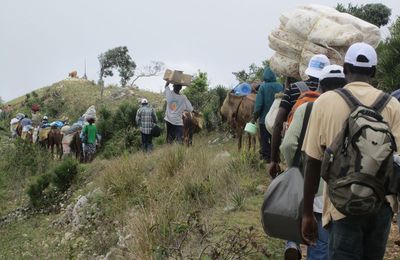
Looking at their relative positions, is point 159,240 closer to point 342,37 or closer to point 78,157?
point 342,37

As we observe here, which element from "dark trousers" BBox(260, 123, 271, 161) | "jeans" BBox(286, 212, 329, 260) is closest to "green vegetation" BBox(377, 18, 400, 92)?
"dark trousers" BBox(260, 123, 271, 161)

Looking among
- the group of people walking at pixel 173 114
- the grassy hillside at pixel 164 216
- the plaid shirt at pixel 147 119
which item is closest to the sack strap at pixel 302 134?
the grassy hillside at pixel 164 216

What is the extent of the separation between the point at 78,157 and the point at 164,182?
29.1 feet

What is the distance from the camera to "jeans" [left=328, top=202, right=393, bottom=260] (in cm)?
270

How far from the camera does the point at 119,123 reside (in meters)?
19.5

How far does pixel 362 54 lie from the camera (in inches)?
113

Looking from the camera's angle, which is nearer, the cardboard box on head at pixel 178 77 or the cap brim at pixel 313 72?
the cap brim at pixel 313 72

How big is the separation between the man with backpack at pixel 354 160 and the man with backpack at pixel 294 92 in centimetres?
133

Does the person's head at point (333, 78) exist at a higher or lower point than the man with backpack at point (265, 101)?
higher

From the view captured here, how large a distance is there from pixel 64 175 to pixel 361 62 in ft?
38.3

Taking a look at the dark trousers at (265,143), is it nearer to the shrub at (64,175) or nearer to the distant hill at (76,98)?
the shrub at (64,175)

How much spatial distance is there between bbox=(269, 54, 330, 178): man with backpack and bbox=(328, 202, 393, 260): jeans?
1.62 meters

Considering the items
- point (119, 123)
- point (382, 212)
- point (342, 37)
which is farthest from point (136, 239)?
point (119, 123)

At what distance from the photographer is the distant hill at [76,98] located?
33719 mm
